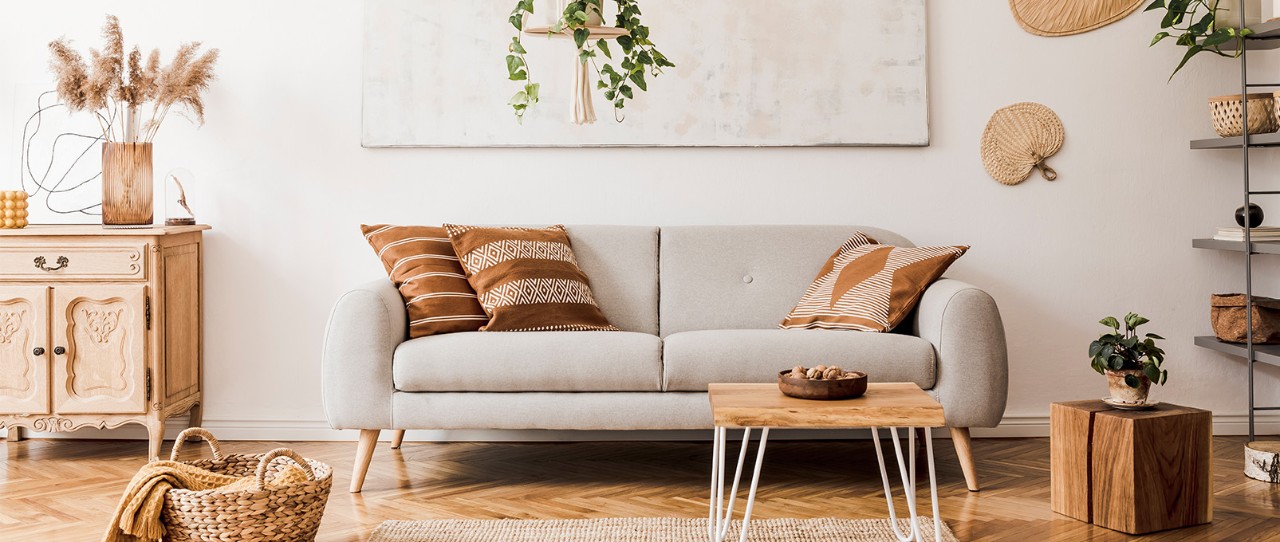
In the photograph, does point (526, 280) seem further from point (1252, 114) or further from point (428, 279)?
point (1252, 114)

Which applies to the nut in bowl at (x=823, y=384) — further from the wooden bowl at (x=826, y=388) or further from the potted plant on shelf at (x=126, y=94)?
the potted plant on shelf at (x=126, y=94)

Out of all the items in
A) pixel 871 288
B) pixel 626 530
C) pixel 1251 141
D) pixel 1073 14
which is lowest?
pixel 626 530

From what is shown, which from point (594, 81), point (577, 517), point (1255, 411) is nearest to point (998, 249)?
point (1255, 411)

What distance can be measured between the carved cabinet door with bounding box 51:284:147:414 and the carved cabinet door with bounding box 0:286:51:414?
36 mm

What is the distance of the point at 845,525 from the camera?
277 centimetres

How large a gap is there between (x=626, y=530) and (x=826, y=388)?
725 mm

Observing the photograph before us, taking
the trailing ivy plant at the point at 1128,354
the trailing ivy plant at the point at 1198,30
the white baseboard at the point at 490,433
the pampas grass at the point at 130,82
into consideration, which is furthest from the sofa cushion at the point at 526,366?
the trailing ivy plant at the point at 1198,30

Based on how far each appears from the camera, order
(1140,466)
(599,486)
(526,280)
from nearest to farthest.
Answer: (1140,466) < (599,486) < (526,280)

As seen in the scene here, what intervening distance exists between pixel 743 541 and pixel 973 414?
3.53ft

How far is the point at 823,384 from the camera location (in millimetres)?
2332

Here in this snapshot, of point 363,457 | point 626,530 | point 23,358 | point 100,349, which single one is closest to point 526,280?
point 363,457

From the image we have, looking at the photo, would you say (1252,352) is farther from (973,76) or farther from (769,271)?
(769,271)

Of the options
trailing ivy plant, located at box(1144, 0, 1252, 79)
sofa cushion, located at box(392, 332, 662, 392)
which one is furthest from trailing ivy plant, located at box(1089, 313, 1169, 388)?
trailing ivy plant, located at box(1144, 0, 1252, 79)

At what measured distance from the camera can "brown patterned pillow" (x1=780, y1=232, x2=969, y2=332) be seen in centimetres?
326
